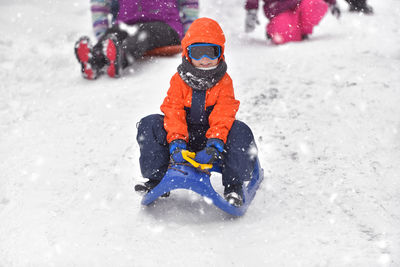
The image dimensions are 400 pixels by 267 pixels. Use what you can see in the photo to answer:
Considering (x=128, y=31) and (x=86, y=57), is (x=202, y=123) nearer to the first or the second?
(x=86, y=57)

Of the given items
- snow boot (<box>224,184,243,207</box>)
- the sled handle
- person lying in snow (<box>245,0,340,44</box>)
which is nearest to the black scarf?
the sled handle

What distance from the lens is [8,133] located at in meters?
3.04

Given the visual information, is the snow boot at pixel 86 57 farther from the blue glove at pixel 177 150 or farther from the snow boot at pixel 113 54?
the blue glove at pixel 177 150

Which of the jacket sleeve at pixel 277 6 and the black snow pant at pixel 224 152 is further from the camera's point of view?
the jacket sleeve at pixel 277 6

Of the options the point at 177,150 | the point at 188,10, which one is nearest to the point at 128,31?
the point at 188,10

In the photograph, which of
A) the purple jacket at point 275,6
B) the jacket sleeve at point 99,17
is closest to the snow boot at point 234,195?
the jacket sleeve at point 99,17

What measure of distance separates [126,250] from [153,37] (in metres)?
2.93

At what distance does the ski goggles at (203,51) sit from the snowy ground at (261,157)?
2.64ft

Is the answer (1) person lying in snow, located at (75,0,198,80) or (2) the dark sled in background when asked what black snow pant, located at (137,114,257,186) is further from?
(1) person lying in snow, located at (75,0,198,80)

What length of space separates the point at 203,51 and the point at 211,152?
0.58m

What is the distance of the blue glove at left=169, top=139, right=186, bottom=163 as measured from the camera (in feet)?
6.44

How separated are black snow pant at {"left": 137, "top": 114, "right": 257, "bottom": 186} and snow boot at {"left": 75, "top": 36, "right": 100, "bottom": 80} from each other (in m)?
2.09

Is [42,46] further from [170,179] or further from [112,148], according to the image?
[170,179]

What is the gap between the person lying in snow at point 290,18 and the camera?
4.55 meters
